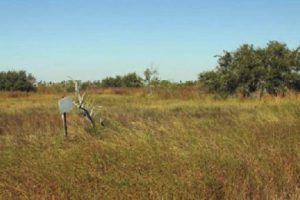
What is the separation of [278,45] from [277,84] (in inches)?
83.9

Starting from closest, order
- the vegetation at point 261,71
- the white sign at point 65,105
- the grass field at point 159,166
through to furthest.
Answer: the grass field at point 159,166
the white sign at point 65,105
the vegetation at point 261,71

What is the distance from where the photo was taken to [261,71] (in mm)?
23734

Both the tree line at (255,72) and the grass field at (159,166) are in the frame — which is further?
the tree line at (255,72)

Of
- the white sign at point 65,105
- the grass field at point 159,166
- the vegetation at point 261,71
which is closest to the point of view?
the grass field at point 159,166

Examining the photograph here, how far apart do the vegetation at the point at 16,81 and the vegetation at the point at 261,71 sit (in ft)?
89.1

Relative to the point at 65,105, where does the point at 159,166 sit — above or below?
below

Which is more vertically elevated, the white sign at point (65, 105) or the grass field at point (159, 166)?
the white sign at point (65, 105)

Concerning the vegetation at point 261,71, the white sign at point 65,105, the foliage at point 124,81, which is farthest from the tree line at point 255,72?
the foliage at point 124,81

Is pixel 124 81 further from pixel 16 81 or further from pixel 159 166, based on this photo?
pixel 159 166

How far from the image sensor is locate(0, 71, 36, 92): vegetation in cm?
4703

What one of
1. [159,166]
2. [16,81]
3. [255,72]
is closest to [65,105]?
[159,166]

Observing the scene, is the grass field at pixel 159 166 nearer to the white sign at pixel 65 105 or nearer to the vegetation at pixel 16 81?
the white sign at pixel 65 105

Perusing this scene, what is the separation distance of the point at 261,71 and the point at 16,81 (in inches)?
1203

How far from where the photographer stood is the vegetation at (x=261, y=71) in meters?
23.7
